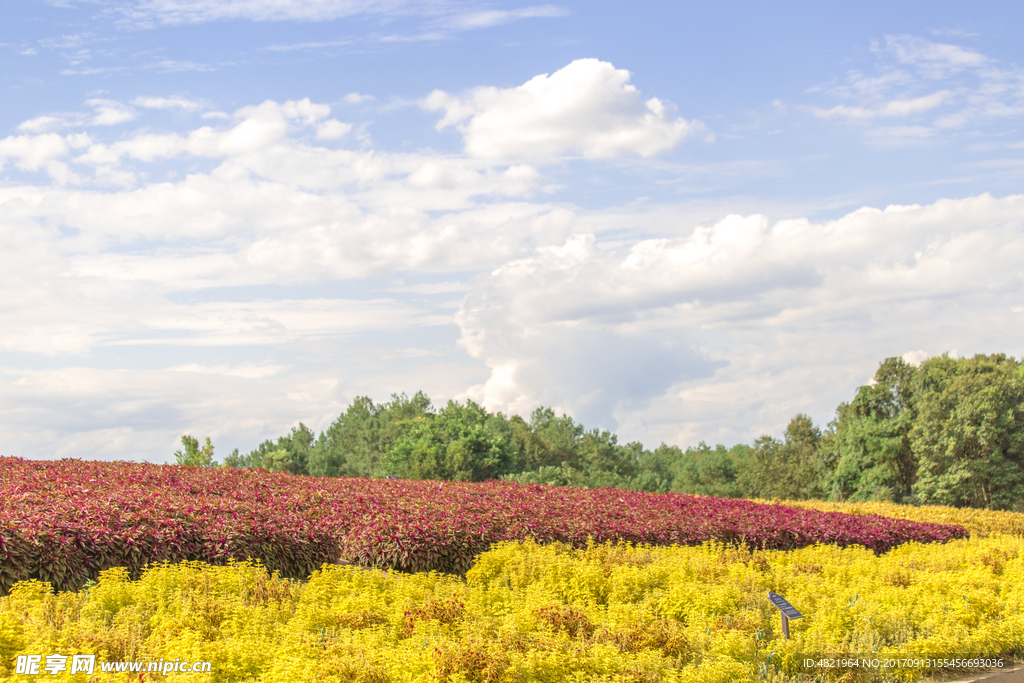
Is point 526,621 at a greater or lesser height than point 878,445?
lesser

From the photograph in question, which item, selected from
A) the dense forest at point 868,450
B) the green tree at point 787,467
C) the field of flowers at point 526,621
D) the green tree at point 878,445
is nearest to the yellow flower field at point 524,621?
the field of flowers at point 526,621

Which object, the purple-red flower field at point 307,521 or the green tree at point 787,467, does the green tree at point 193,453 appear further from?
the green tree at point 787,467

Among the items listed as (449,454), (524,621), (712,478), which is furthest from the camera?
(712,478)

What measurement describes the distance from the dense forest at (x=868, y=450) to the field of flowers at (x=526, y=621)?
1313 centimetres

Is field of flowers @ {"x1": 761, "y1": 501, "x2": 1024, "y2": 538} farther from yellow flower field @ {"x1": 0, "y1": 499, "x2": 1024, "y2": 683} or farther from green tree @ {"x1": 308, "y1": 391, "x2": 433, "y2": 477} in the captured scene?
green tree @ {"x1": 308, "y1": 391, "x2": 433, "y2": 477}

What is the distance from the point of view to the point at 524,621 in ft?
18.9

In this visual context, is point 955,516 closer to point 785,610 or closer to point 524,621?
point 785,610

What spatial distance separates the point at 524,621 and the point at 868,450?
28227 millimetres

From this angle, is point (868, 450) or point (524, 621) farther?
point (868, 450)

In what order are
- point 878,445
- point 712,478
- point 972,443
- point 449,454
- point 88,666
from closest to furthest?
1. point 88,666
2. point 449,454
3. point 972,443
4. point 878,445
5. point 712,478

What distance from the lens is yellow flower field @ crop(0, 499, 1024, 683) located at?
4.80m

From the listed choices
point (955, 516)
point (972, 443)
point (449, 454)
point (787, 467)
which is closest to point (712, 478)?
point (787, 467)

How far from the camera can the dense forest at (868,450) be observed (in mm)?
25406

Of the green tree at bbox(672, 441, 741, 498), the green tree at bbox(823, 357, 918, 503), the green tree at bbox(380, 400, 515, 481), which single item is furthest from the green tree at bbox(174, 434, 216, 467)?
the green tree at bbox(672, 441, 741, 498)
